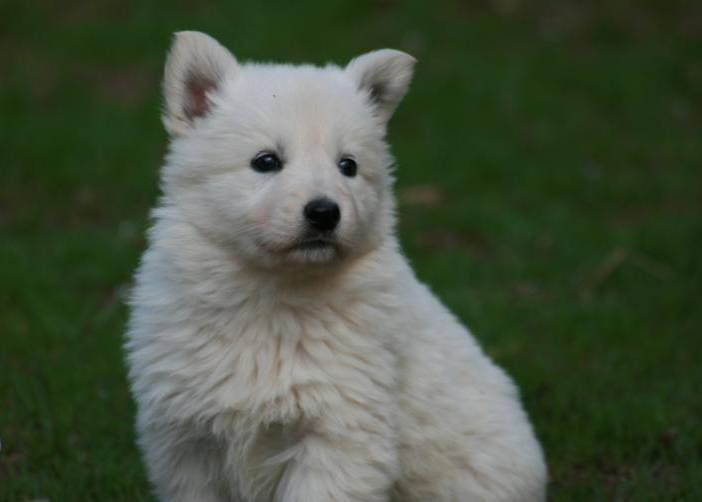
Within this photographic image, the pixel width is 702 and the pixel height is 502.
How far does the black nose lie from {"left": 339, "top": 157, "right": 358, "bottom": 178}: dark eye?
29cm

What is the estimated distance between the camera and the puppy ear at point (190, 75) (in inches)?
163

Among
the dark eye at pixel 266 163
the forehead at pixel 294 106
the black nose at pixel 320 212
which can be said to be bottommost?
the black nose at pixel 320 212

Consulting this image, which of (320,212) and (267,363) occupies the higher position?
(320,212)

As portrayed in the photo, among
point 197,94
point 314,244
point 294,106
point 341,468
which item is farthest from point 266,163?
point 341,468

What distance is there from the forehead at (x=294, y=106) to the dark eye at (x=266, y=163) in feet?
0.22

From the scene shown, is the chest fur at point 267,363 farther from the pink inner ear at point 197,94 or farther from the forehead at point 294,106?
the pink inner ear at point 197,94

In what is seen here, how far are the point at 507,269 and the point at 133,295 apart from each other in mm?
4051

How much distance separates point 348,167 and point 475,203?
490 centimetres

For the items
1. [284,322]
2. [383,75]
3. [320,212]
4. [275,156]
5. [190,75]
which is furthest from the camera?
[383,75]

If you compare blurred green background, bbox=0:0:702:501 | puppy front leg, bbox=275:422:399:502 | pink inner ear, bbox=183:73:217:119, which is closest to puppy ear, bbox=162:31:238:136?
pink inner ear, bbox=183:73:217:119

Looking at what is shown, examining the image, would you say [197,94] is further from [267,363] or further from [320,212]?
[267,363]

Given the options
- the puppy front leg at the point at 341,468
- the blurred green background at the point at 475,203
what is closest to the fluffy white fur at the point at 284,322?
the puppy front leg at the point at 341,468

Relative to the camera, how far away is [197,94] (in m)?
4.25

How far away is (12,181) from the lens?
342 inches
